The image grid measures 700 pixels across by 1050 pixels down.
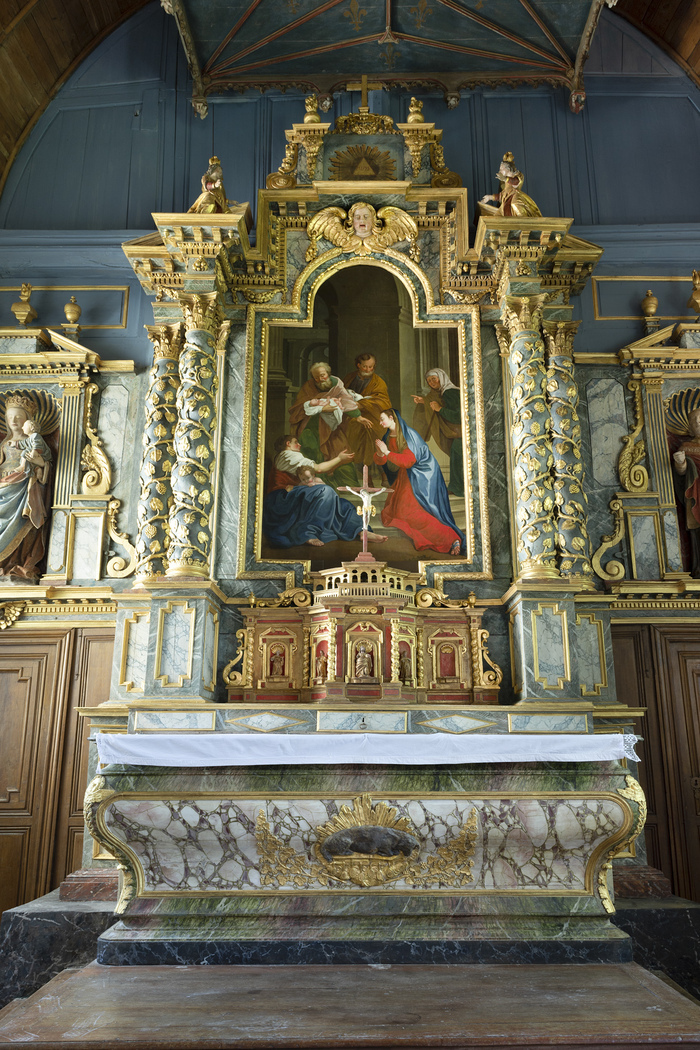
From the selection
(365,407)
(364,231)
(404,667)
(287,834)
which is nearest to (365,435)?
(365,407)

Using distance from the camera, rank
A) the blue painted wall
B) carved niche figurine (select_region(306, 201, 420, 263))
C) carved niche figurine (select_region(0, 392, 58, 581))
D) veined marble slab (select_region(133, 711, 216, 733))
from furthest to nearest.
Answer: the blue painted wall → carved niche figurine (select_region(306, 201, 420, 263)) → carved niche figurine (select_region(0, 392, 58, 581)) → veined marble slab (select_region(133, 711, 216, 733))

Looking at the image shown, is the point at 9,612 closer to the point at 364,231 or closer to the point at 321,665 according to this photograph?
the point at 321,665

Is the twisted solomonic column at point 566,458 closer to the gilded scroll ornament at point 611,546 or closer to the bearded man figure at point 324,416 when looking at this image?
the gilded scroll ornament at point 611,546

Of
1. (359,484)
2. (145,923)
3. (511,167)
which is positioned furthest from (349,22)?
(145,923)

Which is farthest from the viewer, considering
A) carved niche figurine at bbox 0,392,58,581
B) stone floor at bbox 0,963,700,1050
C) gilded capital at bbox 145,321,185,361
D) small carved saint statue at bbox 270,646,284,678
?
carved niche figurine at bbox 0,392,58,581

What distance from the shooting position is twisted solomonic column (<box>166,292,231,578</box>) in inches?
262

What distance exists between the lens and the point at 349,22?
834 centimetres

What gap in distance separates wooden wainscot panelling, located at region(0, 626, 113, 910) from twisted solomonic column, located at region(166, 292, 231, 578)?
4.17 feet

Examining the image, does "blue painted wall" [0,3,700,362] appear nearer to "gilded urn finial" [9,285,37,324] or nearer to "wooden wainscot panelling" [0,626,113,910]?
"gilded urn finial" [9,285,37,324]

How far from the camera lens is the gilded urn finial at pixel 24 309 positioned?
8.08m

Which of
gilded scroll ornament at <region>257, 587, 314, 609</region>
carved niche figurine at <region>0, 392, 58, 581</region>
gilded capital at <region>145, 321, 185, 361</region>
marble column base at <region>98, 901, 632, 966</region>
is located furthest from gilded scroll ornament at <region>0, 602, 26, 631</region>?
marble column base at <region>98, 901, 632, 966</region>

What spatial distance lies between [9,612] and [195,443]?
6.99ft

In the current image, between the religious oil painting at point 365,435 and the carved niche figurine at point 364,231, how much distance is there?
0.21 m

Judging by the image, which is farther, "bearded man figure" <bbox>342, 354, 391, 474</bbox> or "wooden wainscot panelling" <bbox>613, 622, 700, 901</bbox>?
"bearded man figure" <bbox>342, 354, 391, 474</bbox>
